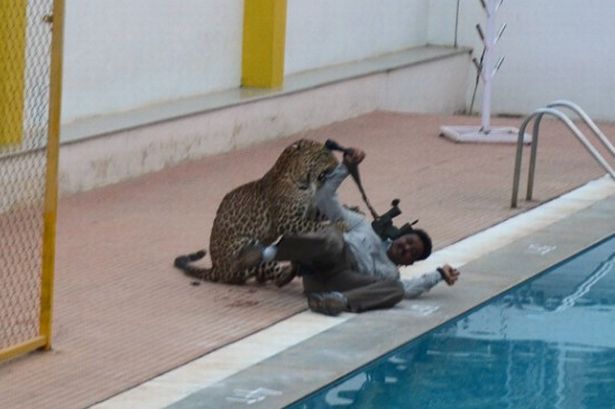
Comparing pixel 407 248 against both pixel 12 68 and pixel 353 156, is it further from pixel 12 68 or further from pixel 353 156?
pixel 12 68

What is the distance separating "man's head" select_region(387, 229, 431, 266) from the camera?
9273 millimetres

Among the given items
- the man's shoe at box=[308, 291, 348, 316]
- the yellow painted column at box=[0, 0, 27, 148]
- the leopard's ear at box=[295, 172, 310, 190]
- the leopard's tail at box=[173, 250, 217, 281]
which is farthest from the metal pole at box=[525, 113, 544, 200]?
the yellow painted column at box=[0, 0, 27, 148]

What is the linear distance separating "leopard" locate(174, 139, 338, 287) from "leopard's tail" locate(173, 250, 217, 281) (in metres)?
0.12

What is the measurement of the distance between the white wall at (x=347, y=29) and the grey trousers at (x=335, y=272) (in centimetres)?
806

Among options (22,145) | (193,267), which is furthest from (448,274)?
(22,145)

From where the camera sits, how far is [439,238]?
11.6m

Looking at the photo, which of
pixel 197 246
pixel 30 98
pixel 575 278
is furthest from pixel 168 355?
pixel 30 98

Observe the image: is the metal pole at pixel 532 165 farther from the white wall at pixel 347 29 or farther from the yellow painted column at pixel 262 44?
the white wall at pixel 347 29

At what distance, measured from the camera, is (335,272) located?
9.27 meters

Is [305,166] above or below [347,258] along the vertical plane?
above

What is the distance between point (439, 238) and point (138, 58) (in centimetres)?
416

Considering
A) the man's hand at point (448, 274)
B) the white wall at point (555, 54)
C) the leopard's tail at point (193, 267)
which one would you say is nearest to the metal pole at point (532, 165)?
the man's hand at point (448, 274)

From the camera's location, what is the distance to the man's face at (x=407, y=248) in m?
9.27

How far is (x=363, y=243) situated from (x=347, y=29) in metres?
9.33
